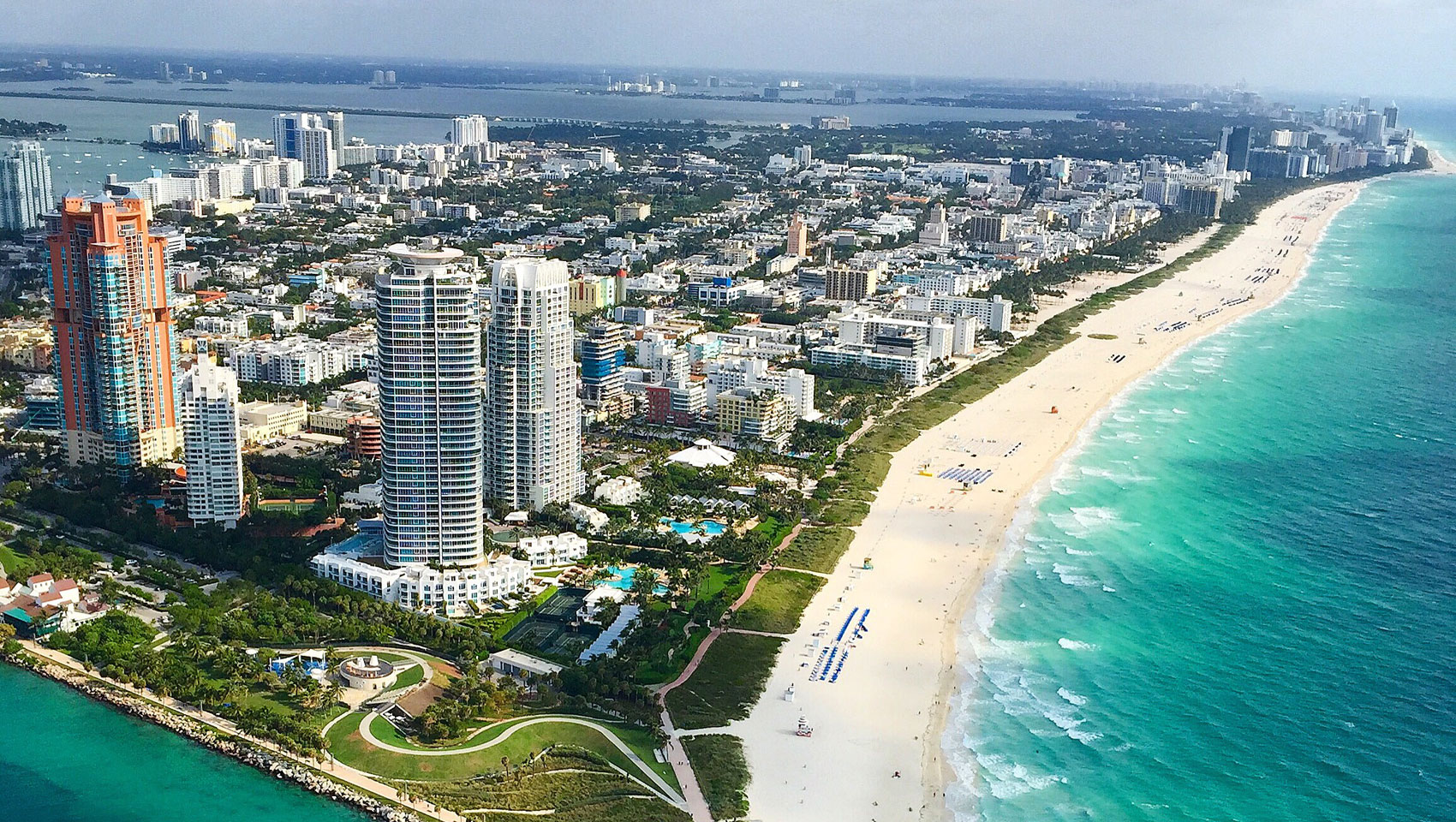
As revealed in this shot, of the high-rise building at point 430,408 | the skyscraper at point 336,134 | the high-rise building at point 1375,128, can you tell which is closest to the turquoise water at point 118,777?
the high-rise building at point 430,408

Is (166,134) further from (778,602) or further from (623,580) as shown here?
(778,602)

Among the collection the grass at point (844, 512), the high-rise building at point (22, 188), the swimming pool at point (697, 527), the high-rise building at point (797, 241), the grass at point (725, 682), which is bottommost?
the grass at point (725, 682)

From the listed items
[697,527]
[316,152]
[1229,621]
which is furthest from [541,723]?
[316,152]

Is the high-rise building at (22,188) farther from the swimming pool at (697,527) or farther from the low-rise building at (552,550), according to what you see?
the low-rise building at (552,550)

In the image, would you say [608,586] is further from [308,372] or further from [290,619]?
[308,372]

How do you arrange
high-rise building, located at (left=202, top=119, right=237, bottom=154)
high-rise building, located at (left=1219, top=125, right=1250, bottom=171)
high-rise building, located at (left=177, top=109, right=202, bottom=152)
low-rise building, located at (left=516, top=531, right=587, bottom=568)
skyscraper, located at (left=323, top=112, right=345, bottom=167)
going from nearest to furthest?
low-rise building, located at (left=516, top=531, right=587, bottom=568)
skyscraper, located at (left=323, top=112, right=345, bottom=167)
high-rise building, located at (left=202, top=119, right=237, bottom=154)
high-rise building, located at (left=177, top=109, right=202, bottom=152)
high-rise building, located at (left=1219, top=125, right=1250, bottom=171)

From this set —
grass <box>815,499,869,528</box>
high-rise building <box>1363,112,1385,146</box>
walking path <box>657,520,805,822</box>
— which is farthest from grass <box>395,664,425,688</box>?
high-rise building <box>1363,112,1385,146</box>

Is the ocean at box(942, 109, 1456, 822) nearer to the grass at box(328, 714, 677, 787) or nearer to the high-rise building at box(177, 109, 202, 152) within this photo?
the grass at box(328, 714, 677, 787)
